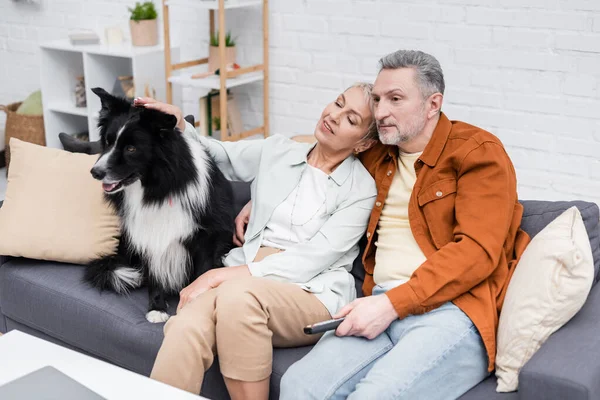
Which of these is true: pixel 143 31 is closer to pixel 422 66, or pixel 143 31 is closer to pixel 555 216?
pixel 422 66

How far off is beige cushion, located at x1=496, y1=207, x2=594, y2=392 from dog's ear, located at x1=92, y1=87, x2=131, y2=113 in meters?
1.18

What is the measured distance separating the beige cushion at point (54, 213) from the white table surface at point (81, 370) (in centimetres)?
44

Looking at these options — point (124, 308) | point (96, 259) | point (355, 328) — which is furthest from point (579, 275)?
point (96, 259)

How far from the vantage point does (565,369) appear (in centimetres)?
146

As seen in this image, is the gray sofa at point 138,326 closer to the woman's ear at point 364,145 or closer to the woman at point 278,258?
the woman at point 278,258

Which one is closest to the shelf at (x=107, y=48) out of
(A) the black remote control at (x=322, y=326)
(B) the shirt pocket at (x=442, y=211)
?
(B) the shirt pocket at (x=442, y=211)

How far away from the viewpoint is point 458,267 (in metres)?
1.73

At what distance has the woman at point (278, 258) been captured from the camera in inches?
67.7

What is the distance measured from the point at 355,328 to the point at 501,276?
424 millimetres

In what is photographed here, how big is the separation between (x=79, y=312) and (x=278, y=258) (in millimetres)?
654

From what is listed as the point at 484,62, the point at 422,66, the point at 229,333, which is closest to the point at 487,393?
the point at 229,333

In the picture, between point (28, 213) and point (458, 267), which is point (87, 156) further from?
point (458, 267)

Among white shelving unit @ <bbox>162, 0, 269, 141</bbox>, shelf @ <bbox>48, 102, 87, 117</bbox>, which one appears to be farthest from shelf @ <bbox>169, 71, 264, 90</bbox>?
shelf @ <bbox>48, 102, 87, 117</bbox>

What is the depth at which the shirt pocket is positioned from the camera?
1873 millimetres
